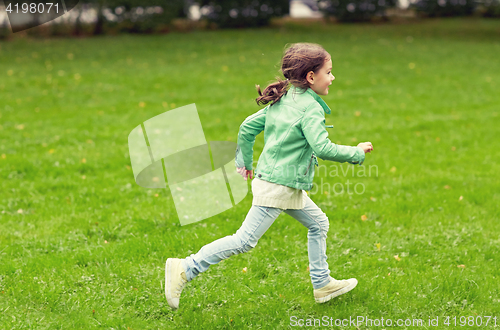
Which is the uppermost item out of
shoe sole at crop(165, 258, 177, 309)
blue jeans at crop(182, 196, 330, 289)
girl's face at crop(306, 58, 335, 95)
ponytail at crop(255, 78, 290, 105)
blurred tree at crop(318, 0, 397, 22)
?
girl's face at crop(306, 58, 335, 95)

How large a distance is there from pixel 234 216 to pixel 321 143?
2213 millimetres

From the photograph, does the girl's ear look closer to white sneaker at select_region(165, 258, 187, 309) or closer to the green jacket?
the green jacket

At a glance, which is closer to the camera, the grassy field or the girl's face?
the girl's face

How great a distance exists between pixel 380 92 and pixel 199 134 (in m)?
4.50

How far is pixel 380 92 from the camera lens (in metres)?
10.4

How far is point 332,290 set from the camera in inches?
137

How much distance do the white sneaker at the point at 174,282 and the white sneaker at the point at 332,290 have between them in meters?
0.92

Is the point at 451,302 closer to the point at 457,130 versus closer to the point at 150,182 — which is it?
the point at 150,182

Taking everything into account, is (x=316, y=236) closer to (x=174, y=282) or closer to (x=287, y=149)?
(x=287, y=149)

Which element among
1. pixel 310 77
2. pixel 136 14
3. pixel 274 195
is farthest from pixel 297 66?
pixel 136 14

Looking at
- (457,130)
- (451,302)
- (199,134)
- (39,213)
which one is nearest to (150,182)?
(39,213)

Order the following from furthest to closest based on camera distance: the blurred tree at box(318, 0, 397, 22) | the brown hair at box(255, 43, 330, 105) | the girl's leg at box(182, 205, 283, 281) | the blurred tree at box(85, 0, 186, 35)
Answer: the blurred tree at box(318, 0, 397, 22), the blurred tree at box(85, 0, 186, 35), the girl's leg at box(182, 205, 283, 281), the brown hair at box(255, 43, 330, 105)

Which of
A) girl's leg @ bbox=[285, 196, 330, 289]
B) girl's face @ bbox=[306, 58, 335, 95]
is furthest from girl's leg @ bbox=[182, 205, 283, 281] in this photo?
girl's face @ bbox=[306, 58, 335, 95]

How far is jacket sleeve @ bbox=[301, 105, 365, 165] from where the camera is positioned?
2.80 m
